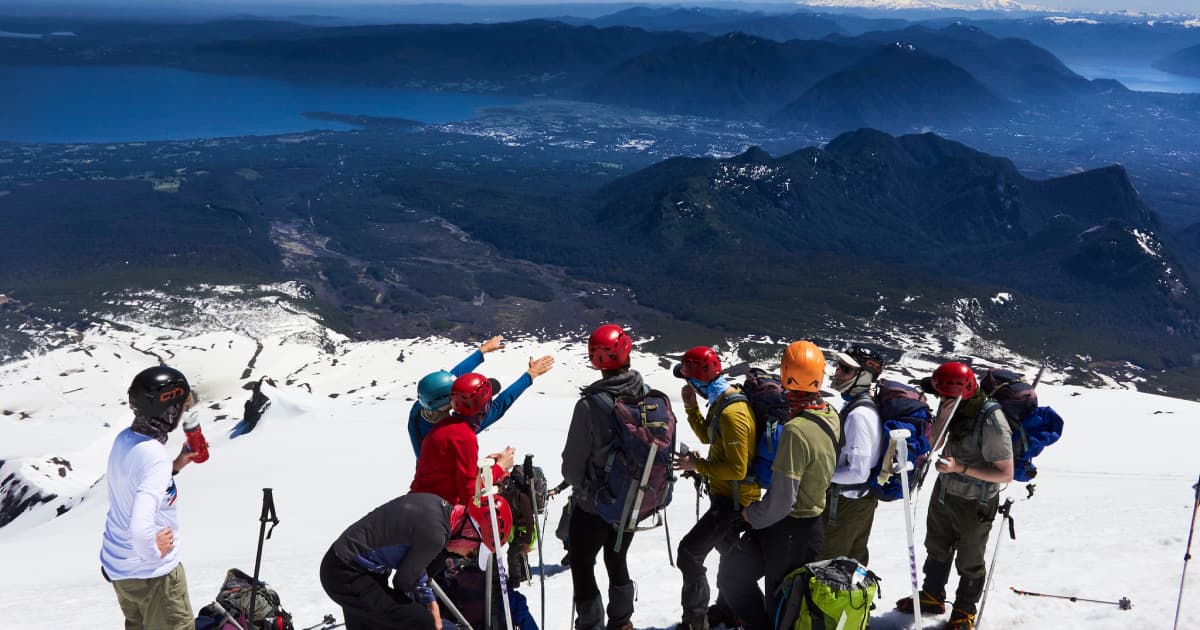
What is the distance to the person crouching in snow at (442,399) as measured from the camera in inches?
316

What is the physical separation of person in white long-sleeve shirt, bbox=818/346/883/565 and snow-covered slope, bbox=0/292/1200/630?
1.41m

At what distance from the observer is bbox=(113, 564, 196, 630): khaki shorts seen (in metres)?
7.28

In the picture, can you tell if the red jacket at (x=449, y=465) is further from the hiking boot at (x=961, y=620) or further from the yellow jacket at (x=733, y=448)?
the hiking boot at (x=961, y=620)

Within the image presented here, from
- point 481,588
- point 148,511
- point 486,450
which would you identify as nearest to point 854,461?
point 481,588

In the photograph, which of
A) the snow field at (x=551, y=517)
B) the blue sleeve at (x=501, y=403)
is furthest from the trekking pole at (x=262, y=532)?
the snow field at (x=551, y=517)

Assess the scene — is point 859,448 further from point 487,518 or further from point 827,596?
point 487,518

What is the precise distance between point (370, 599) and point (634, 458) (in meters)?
2.87

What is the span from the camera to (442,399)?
8.02 m

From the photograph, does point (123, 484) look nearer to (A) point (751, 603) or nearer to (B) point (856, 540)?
(A) point (751, 603)

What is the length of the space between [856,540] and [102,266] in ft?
709

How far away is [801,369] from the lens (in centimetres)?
752

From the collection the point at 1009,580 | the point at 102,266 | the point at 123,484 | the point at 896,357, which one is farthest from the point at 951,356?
the point at 102,266

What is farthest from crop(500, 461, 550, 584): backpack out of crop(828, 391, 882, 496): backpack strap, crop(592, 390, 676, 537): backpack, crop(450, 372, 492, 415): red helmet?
crop(828, 391, 882, 496): backpack strap

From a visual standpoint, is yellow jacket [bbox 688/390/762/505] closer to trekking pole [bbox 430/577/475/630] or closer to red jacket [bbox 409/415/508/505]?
red jacket [bbox 409/415/508/505]
